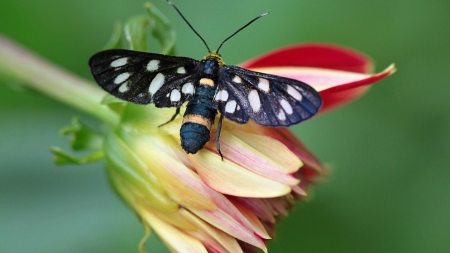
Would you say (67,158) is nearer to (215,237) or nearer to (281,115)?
(215,237)

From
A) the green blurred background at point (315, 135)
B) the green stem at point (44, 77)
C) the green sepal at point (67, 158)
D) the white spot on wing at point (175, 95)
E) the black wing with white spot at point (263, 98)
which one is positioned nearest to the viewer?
the black wing with white spot at point (263, 98)

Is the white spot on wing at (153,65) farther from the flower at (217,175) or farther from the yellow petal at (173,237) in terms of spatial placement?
the yellow petal at (173,237)

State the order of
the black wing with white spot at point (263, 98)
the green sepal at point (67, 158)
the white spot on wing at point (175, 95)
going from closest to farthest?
the black wing with white spot at point (263, 98)
the white spot on wing at point (175, 95)
the green sepal at point (67, 158)

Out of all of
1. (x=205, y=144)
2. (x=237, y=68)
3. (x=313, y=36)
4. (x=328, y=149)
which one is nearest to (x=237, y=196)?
(x=205, y=144)

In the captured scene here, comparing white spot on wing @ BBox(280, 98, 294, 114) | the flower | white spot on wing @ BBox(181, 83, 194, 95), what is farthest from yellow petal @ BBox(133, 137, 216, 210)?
white spot on wing @ BBox(280, 98, 294, 114)

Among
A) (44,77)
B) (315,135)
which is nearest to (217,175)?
(44,77)

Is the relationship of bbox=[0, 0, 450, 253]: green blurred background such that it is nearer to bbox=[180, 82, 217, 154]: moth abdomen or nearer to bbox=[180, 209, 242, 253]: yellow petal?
bbox=[180, 209, 242, 253]: yellow petal

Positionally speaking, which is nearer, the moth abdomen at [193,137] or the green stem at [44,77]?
the moth abdomen at [193,137]

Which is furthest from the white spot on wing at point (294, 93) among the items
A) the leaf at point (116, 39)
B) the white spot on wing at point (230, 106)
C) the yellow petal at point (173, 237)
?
the leaf at point (116, 39)
